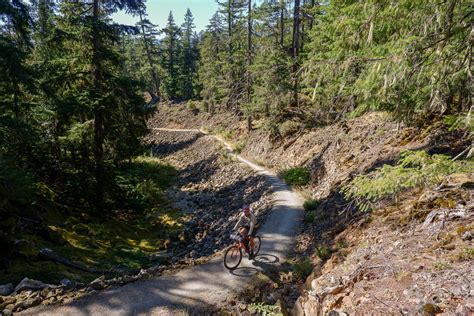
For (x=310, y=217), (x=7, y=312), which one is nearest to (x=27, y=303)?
(x=7, y=312)

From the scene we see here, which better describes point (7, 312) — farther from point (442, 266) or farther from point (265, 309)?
point (442, 266)

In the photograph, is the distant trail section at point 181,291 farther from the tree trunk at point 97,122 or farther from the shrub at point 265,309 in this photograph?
the tree trunk at point 97,122

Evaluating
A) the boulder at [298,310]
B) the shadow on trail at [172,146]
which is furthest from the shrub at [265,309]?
the shadow on trail at [172,146]

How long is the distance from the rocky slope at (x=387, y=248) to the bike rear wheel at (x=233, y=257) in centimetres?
113

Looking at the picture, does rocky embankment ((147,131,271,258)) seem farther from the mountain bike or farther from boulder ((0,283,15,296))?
boulder ((0,283,15,296))

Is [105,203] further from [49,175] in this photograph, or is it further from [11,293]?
[11,293]

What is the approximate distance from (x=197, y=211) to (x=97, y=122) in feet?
26.6

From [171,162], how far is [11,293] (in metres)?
Answer: 27.3

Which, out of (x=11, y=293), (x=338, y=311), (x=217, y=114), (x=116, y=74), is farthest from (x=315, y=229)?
(x=217, y=114)

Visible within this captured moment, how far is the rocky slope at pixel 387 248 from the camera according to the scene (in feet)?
14.3

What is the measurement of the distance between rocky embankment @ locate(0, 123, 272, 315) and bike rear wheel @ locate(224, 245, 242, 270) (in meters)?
1.10

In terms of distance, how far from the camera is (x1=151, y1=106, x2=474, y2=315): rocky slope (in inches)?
171

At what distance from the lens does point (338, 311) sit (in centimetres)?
485

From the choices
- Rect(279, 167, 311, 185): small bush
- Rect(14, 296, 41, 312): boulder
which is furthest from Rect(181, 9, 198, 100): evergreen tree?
Rect(14, 296, 41, 312): boulder
